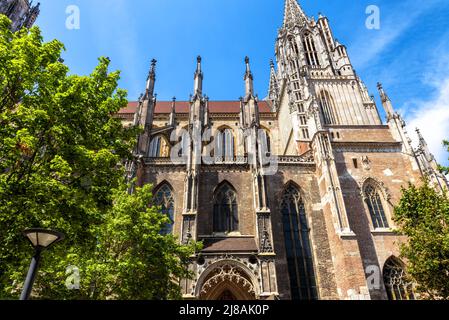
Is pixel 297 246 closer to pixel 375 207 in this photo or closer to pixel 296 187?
pixel 296 187

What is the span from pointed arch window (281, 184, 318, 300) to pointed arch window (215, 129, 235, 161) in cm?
1091

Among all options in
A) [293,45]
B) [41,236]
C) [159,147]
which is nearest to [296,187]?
[159,147]

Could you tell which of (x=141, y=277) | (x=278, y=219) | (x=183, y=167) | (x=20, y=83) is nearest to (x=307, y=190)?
(x=278, y=219)

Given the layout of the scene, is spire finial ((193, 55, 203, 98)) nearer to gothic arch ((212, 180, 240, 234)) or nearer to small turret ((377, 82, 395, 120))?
gothic arch ((212, 180, 240, 234))

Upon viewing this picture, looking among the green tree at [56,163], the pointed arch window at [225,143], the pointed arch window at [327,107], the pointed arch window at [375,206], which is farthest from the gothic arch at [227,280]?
the pointed arch window at [327,107]


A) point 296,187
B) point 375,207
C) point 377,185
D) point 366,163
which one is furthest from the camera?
point 366,163

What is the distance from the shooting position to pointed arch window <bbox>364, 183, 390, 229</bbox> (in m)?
18.0

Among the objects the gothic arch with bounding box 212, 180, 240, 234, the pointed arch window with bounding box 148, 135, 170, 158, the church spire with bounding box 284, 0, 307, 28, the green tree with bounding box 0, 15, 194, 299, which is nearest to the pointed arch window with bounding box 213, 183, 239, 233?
the gothic arch with bounding box 212, 180, 240, 234

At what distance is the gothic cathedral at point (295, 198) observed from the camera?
1516cm

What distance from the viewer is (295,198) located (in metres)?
19.0

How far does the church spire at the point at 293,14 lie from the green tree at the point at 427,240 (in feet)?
94.6

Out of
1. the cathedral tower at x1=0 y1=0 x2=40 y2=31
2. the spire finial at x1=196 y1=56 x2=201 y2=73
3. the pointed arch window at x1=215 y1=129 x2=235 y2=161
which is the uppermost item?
the cathedral tower at x1=0 y1=0 x2=40 y2=31

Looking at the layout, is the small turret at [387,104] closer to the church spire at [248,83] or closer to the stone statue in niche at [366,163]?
the stone statue in niche at [366,163]

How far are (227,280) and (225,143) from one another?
16639mm
